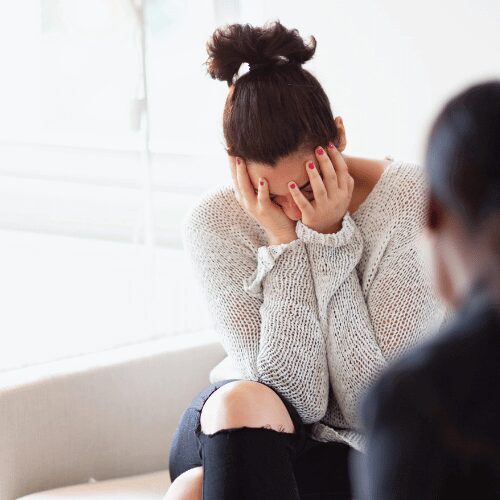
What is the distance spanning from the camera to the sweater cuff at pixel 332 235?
156 centimetres

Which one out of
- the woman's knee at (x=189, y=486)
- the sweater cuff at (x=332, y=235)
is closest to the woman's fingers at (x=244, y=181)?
the sweater cuff at (x=332, y=235)

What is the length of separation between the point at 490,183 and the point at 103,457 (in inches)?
52.7

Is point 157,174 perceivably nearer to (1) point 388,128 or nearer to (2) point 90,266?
(2) point 90,266

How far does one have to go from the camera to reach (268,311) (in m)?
1.55

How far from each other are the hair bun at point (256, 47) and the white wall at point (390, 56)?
25.6 inches

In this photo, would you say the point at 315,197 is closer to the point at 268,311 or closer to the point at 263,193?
the point at 263,193

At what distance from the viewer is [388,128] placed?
2.28 metres

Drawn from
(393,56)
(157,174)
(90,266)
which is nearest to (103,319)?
(90,266)

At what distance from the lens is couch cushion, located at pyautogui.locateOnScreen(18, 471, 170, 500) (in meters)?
1.64

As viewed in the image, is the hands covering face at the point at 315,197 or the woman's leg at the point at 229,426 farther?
the hands covering face at the point at 315,197

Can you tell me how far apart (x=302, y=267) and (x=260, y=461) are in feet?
1.35

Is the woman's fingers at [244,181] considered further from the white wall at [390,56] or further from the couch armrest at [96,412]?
the white wall at [390,56]

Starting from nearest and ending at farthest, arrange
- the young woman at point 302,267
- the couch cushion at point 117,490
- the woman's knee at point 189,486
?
the woman's knee at point 189,486, the young woman at point 302,267, the couch cushion at point 117,490

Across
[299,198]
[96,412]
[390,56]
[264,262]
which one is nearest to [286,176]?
[299,198]
